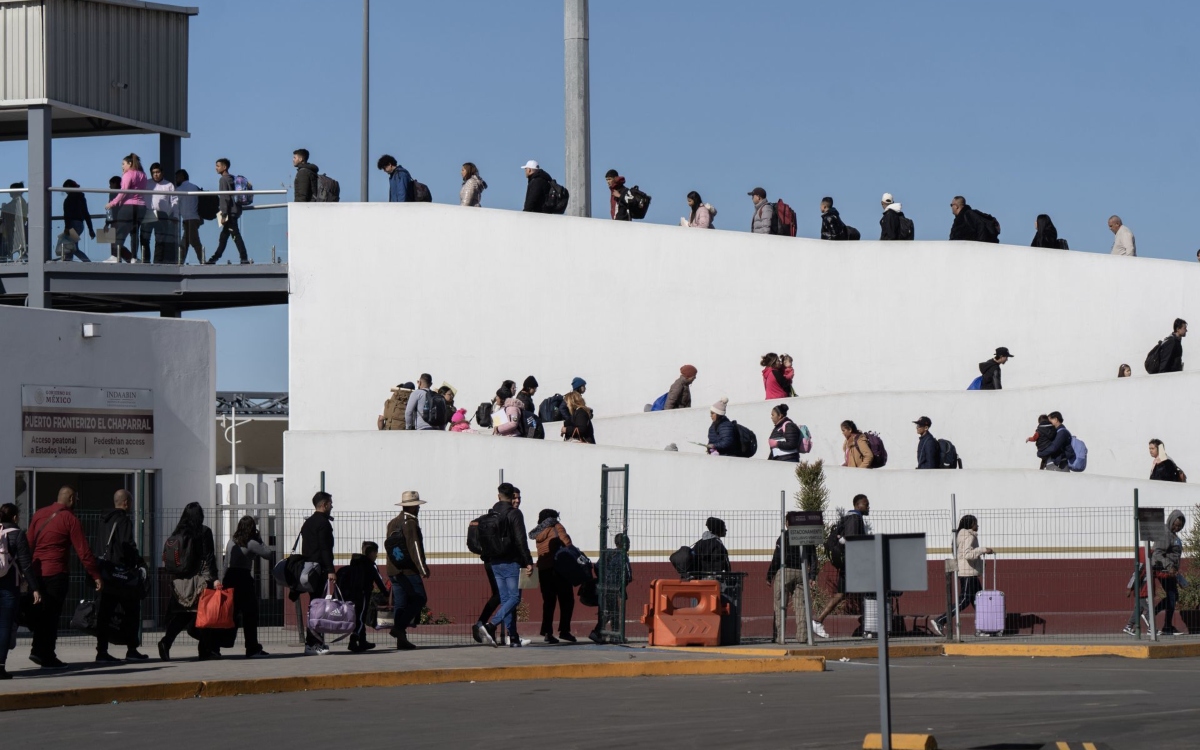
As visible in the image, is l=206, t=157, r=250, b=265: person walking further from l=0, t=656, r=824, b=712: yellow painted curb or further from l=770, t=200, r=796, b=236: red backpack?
l=0, t=656, r=824, b=712: yellow painted curb

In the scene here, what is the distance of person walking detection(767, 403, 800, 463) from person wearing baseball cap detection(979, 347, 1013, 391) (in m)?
4.72

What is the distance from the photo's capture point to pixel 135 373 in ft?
77.3

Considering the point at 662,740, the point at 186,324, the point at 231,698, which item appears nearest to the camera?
the point at 662,740

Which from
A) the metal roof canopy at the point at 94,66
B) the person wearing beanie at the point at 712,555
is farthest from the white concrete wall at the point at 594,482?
the metal roof canopy at the point at 94,66

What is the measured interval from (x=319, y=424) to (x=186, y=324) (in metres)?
5.18

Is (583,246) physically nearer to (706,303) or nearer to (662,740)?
(706,303)

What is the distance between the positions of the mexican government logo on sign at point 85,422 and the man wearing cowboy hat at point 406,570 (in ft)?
18.6

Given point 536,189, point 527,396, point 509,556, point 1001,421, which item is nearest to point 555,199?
point 536,189

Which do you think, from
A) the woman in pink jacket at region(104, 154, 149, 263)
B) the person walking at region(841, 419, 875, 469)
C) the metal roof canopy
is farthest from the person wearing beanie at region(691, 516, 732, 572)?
the metal roof canopy

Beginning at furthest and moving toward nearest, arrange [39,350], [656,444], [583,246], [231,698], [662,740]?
[583,246] < [656,444] < [39,350] < [231,698] < [662,740]

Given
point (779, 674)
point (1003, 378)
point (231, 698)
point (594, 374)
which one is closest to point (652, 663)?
point (779, 674)

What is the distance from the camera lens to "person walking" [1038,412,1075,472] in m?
25.5

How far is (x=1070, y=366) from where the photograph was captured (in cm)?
3008

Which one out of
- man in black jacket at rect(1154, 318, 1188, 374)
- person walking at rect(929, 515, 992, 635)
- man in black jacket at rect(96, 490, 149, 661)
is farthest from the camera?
man in black jacket at rect(1154, 318, 1188, 374)
